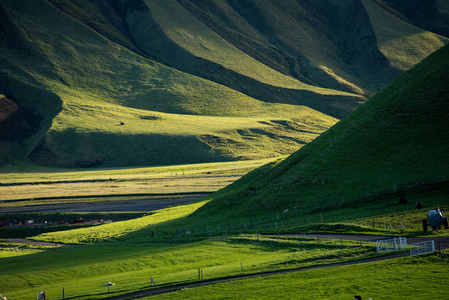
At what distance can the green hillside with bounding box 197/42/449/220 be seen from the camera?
6475cm

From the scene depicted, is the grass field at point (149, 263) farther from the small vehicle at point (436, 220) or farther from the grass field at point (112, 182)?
the grass field at point (112, 182)

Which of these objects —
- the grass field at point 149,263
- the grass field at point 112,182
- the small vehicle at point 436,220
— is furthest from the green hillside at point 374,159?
the grass field at point 112,182

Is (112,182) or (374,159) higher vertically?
(112,182)

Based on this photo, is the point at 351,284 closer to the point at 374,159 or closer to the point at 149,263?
the point at 149,263

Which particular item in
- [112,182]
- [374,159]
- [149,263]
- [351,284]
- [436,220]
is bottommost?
[351,284]

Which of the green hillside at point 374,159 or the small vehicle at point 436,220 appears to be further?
the green hillside at point 374,159

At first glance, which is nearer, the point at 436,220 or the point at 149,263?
the point at 436,220

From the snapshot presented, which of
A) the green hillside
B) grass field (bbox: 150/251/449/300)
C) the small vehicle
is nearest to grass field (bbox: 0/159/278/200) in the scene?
the green hillside

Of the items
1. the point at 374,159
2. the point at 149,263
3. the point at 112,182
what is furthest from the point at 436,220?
the point at 112,182

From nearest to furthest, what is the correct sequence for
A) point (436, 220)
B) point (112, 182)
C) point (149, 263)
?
point (436, 220), point (149, 263), point (112, 182)

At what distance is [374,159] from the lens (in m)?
72.4

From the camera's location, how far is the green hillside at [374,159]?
2549 inches

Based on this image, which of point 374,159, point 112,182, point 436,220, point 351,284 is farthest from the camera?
point 112,182

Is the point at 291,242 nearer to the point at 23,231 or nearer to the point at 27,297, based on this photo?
the point at 27,297
